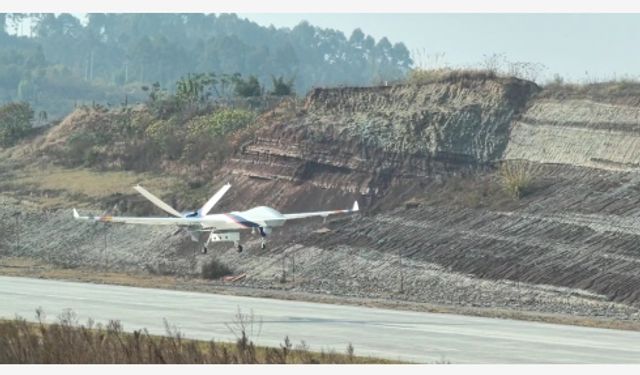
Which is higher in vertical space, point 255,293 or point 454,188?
point 454,188

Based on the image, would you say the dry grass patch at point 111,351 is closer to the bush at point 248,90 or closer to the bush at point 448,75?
the bush at point 448,75

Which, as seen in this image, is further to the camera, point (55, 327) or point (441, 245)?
point (441, 245)

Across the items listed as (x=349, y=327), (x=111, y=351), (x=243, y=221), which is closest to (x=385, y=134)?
(x=243, y=221)

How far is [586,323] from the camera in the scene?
158 ft

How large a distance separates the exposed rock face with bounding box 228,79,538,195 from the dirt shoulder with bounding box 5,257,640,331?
12961 millimetres

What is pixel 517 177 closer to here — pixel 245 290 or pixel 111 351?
pixel 245 290

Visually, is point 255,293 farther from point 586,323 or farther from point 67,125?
point 67,125

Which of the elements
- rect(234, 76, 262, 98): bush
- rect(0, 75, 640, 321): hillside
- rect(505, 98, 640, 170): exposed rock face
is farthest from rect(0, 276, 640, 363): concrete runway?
rect(234, 76, 262, 98): bush

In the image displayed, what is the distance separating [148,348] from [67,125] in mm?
88332

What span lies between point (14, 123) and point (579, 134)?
64275 millimetres

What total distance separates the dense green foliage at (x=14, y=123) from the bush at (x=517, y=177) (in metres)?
58.6

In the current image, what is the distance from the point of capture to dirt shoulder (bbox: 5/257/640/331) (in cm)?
4953

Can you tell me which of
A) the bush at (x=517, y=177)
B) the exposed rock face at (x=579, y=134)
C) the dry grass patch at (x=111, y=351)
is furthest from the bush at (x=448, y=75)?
the dry grass patch at (x=111, y=351)
